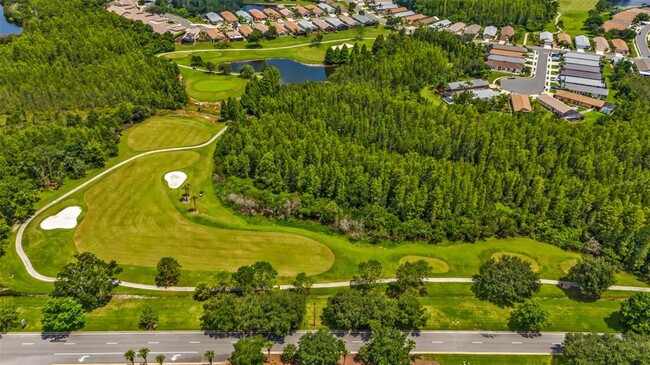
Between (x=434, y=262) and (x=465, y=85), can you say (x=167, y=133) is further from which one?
(x=465, y=85)

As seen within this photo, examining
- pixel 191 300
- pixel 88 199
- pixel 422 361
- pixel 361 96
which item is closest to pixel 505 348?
pixel 422 361

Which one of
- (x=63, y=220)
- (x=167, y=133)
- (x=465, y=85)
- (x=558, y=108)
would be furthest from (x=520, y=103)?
(x=63, y=220)

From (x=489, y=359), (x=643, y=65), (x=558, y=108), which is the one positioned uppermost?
(x=643, y=65)

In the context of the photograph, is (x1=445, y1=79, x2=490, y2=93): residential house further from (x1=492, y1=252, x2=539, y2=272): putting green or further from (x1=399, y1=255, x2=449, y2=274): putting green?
(x1=399, y1=255, x2=449, y2=274): putting green

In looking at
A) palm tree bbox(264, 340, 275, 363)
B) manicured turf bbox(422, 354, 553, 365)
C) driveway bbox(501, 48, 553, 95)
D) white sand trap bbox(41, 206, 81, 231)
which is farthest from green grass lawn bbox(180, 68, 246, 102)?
manicured turf bbox(422, 354, 553, 365)

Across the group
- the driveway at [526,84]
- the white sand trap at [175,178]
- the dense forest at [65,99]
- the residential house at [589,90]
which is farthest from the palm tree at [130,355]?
the residential house at [589,90]
